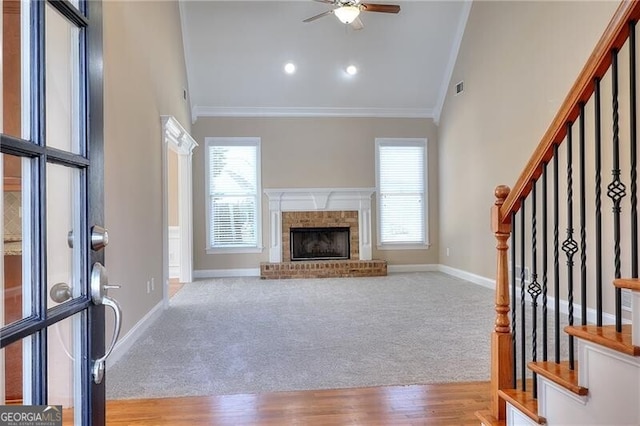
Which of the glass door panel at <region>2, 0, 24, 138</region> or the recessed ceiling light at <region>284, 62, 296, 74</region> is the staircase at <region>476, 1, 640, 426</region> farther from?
the recessed ceiling light at <region>284, 62, 296, 74</region>

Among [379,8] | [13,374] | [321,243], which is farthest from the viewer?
[321,243]

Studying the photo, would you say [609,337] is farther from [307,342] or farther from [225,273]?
[225,273]

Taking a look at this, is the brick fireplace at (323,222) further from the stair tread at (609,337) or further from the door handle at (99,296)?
the door handle at (99,296)

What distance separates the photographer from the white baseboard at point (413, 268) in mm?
7961

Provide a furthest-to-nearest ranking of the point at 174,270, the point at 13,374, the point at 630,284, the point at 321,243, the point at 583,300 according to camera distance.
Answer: the point at 174,270
the point at 321,243
the point at 583,300
the point at 630,284
the point at 13,374

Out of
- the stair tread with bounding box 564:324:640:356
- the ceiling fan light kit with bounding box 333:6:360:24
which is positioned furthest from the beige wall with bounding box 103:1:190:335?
the stair tread with bounding box 564:324:640:356

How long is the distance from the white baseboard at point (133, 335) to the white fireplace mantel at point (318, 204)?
3.04m

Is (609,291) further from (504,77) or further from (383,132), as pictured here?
(383,132)

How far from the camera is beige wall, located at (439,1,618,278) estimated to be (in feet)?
14.5

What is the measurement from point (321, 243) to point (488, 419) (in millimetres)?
5962

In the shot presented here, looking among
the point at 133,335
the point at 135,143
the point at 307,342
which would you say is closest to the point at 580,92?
the point at 307,342

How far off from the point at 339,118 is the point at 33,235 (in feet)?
24.1

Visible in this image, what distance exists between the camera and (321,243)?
7.93 m

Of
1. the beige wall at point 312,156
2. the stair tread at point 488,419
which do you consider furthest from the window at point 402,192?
the stair tread at point 488,419
